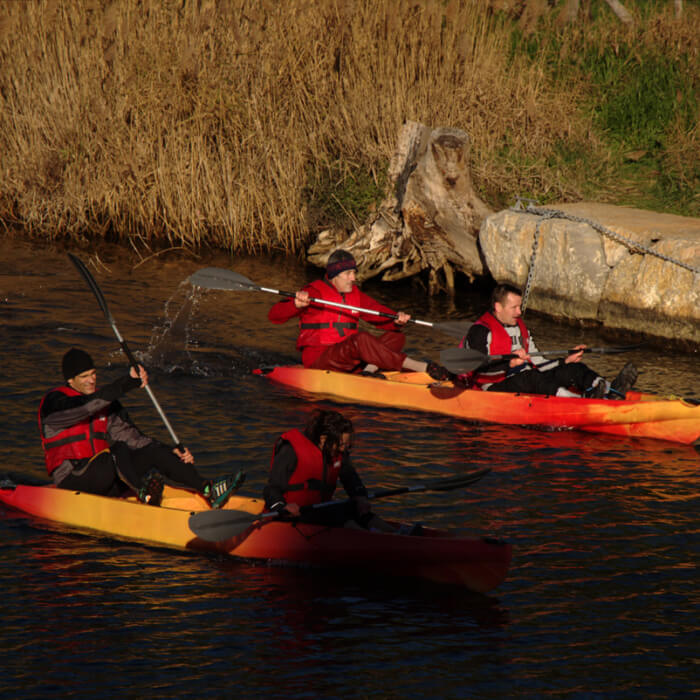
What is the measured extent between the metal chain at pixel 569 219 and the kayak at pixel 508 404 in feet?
8.22

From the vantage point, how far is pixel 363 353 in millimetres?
9453

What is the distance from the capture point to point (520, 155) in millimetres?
13625

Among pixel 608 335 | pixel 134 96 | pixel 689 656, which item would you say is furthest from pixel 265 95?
pixel 689 656

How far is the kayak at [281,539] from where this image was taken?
5672 mm

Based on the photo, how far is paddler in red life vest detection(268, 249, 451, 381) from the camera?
9430mm

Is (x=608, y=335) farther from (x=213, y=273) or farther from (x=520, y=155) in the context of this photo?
(x=213, y=273)

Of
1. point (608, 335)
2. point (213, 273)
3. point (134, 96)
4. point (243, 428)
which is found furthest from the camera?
point (134, 96)

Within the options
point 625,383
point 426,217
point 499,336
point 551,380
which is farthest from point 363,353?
point 426,217

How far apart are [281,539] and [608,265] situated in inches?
252

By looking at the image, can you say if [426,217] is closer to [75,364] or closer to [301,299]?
[301,299]

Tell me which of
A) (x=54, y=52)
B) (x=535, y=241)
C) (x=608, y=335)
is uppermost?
(x=54, y=52)

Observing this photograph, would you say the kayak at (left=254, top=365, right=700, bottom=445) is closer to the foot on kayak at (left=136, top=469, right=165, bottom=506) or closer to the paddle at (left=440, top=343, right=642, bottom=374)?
the paddle at (left=440, top=343, right=642, bottom=374)

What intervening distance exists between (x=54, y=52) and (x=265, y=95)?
2.60 metres

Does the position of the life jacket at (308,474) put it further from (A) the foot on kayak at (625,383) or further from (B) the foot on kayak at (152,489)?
(A) the foot on kayak at (625,383)
